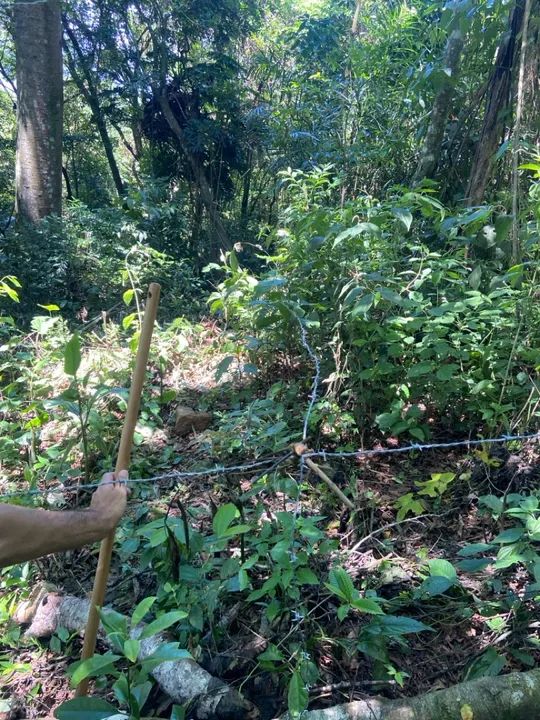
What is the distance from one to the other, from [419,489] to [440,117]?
10.5ft

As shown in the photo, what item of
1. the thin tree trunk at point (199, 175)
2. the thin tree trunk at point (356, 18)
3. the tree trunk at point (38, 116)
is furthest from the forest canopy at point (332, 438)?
the thin tree trunk at point (199, 175)

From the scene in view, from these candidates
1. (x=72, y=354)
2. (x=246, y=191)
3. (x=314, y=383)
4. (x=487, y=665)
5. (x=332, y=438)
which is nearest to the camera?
(x=487, y=665)

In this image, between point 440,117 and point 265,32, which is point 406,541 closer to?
point 440,117

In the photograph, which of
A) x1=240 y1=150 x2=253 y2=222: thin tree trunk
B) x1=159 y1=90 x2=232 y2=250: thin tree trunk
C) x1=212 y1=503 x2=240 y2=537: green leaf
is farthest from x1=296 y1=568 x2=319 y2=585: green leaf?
x1=240 y1=150 x2=253 y2=222: thin tree trunk

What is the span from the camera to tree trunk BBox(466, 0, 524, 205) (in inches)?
140

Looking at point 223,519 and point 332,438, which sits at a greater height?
point 223,519

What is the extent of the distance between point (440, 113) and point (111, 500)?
4134 mm

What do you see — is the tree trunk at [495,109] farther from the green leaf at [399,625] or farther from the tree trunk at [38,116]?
the tree trunk at [38,116]

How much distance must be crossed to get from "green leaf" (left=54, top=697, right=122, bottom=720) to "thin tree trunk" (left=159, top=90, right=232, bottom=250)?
7806mm

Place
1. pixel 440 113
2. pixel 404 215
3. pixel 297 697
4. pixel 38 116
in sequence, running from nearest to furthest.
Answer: pixel 297 697, pixel 404 215, pixel 440 113, pixel 38 116

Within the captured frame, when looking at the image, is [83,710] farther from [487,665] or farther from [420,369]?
[420,369]

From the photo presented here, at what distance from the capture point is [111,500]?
153cm

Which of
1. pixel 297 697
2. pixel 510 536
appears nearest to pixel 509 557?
pixel 510 536

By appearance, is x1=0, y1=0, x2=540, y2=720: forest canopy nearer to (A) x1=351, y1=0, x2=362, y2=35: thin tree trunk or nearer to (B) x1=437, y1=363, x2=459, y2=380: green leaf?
(B) x1=437, y1=363, x2=459, y2=380: green leaf
